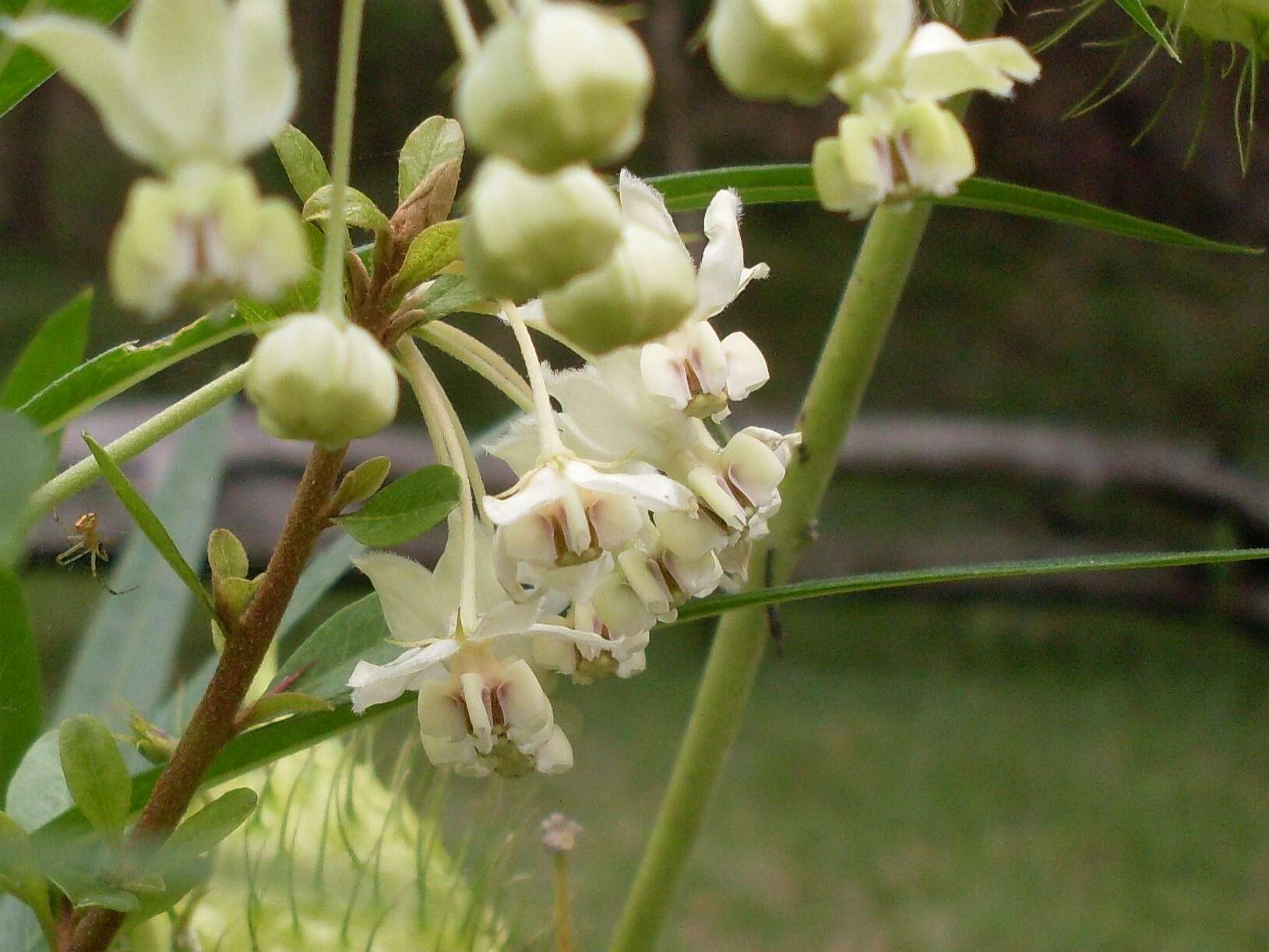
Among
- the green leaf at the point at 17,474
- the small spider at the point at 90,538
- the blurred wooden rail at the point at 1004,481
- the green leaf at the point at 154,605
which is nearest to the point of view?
the green leaf at the point at 17,474

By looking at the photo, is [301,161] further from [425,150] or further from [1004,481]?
[1004,481]

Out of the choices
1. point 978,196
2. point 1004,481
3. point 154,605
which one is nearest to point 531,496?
point 978,196

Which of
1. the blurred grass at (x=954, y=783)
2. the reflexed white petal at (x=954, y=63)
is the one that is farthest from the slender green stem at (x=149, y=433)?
the blurred grass at (x=954, y=783)

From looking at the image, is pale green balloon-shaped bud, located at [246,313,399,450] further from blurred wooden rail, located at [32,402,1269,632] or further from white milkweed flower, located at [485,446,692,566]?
blurred wooden rail, located at [32,402,1269,632]

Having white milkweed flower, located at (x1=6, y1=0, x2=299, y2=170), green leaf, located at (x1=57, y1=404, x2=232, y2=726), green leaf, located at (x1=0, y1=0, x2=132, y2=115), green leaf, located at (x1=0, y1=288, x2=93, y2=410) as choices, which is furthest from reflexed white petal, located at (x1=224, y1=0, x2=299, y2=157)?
green leaf, located at (x1=57, y1=404, x2=232, y2=726)

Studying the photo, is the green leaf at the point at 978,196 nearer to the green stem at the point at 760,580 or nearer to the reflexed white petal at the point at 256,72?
the green stem at the point at 760,580

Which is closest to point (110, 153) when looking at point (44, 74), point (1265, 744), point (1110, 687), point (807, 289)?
point (807, 289)
